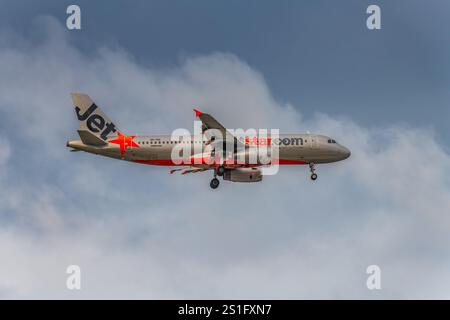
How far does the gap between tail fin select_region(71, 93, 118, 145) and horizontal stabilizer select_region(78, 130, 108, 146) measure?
1.47 m

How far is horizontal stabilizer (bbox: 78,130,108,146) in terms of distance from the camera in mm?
78125

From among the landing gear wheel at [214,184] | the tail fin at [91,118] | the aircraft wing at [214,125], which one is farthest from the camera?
the tail fin at [91,118]

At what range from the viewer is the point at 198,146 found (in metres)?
80.2

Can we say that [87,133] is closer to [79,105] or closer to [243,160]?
[79,105]

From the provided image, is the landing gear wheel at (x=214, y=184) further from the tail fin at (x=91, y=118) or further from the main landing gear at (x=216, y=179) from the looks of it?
the tail fin at (x=91, y=118)

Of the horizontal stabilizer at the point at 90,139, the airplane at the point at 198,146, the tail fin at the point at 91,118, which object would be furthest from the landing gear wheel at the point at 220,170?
the horizontal stabilizer at the point at 90,139

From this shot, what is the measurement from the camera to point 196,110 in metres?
74.2

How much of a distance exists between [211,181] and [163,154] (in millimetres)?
6608

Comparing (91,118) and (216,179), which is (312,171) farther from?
(91,118)

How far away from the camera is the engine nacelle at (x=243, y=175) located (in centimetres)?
8344

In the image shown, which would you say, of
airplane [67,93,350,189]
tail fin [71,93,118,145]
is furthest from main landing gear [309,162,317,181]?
tail fin [71,93,118,145]

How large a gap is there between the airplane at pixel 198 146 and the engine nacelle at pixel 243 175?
0.42 meters
